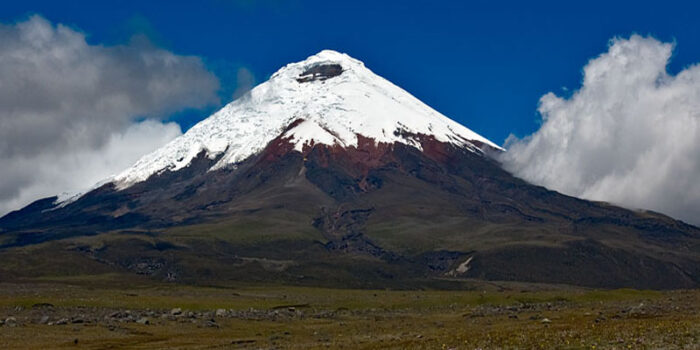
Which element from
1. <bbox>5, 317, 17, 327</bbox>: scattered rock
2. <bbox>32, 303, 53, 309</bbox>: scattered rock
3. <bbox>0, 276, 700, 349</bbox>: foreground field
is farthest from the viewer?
<bbox>32, 303, 53, 309</bbox>: scattered rock

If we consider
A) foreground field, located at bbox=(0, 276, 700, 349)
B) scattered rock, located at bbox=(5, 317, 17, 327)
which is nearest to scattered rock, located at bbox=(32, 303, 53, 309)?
foreground field, located at bbox=(0, 276, 700, 349)

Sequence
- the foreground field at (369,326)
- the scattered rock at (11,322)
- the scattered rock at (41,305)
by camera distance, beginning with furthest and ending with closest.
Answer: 1. the scattered rock at (41,305)
2. the scattered rock at (11,322)
3. the foreground field at (369,326)

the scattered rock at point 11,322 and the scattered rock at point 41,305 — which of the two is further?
the scattered rock at point 41,305

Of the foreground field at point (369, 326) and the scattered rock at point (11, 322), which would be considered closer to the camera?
the foreground field at point (369, 326)

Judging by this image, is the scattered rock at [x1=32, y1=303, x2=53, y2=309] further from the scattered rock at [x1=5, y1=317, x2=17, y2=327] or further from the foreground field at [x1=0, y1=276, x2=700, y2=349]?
the scattered rock at [x1=5, y1=317, x2=17, y2=327]

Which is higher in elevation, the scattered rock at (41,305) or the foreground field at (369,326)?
the scattered rock at (41,305)

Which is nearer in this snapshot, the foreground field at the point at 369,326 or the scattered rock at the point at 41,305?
the foreground field at the point at 369,326

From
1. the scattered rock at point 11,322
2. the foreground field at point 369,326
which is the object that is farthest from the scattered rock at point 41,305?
the scattered rock at point 11,322

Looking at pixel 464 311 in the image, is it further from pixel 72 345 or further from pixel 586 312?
pixel 72 345

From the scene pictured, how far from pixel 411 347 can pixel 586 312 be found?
4796 centimetres

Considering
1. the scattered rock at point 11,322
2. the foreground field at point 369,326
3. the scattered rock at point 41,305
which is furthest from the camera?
the scattered rock at point 41,305

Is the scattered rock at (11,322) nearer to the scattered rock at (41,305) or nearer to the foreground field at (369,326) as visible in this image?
the foreground field at (369,326)

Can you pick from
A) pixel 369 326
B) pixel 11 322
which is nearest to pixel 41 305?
pixel 11 322

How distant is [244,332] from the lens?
341 feet
